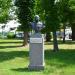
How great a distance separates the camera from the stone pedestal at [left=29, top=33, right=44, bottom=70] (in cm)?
1558

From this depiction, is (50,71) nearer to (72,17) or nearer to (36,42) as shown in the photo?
(36,42)

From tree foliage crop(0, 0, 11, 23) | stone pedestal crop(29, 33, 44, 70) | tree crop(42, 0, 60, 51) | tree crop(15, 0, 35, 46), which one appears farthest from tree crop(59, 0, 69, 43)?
tree foliage crop(0, 0, 11, 23)

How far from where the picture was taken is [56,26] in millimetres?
25469

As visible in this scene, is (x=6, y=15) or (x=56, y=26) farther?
(x=6, y=15)

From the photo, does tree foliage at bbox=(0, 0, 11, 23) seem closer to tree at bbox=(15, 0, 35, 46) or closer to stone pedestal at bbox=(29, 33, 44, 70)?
tree at bbox=(15, 0, 35, 46)

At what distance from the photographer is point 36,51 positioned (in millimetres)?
15672

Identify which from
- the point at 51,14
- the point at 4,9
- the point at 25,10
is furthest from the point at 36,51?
the point at 4,9

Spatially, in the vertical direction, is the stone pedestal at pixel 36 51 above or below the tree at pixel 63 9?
below

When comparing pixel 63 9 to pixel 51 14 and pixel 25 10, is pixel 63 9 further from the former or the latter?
pixel 25 10

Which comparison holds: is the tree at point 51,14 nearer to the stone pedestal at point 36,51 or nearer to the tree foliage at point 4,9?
the stone pedestal at point 36,51

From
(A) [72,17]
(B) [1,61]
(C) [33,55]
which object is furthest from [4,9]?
(C) [33,55]

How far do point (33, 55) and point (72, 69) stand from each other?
191 centimetres

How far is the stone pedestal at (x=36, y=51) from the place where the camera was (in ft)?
51.1

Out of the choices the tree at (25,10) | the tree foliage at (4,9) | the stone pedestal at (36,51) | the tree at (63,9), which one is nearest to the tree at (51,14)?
the tree at (63,9)
